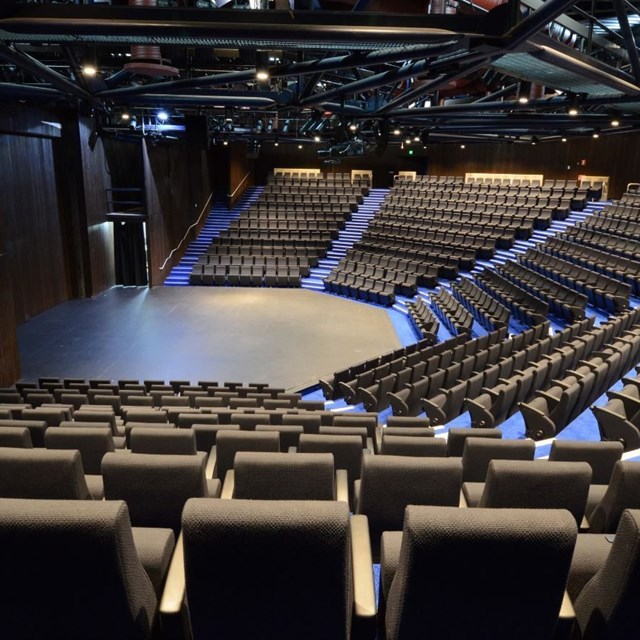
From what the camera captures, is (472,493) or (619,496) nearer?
(619,496)

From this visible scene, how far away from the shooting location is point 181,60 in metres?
7.70

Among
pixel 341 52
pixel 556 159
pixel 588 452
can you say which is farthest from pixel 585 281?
pixel 556 159

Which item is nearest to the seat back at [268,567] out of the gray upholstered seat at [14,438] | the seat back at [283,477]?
the seat back at [283,477]

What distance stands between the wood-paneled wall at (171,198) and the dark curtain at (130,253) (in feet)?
1.00

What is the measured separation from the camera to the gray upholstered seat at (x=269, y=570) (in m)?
1.36

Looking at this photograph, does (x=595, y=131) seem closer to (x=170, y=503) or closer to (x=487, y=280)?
(x=487, y=280)

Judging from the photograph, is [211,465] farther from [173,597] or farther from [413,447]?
[173,597]

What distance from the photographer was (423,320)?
1120 centimetres

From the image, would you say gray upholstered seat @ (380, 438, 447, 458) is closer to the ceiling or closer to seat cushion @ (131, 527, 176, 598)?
seat cushion @ (131, 527, 176, 598)

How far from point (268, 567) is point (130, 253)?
51.0 ft

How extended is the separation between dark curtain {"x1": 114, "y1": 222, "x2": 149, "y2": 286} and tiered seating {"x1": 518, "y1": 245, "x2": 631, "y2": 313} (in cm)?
1060

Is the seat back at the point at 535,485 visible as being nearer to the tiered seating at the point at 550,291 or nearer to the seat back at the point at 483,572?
the seat back at the point at 483,572

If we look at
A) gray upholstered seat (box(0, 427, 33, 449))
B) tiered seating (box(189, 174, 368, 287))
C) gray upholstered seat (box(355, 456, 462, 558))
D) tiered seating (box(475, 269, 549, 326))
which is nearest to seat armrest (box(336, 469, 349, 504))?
gray upholstered seat (box(355, 456, 462, 558))

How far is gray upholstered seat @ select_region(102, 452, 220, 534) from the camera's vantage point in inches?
86.0
